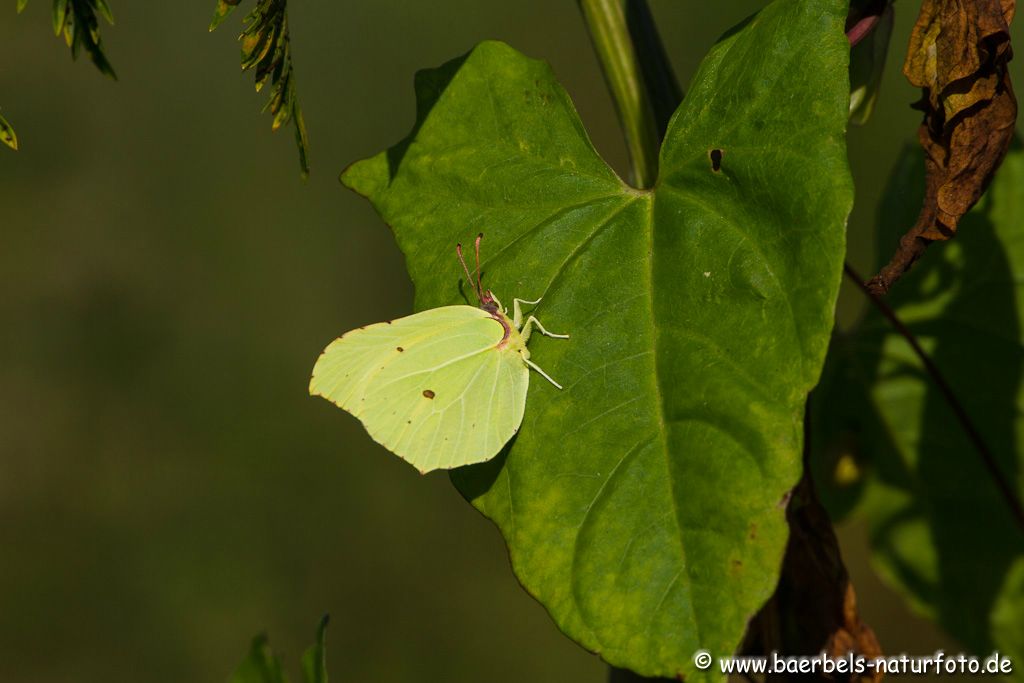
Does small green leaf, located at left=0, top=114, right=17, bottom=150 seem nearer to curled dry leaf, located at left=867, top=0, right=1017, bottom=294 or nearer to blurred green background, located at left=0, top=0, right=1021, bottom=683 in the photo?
curled dry leaf, located at left=867, top=0, right=1017, bottom=294

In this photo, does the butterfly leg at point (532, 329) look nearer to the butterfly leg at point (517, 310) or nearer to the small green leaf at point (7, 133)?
the butterfly leg at point (517, 310)

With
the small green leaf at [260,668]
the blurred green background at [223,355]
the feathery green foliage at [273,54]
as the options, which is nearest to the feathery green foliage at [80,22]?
→ the feathery green foliage at [273,54]

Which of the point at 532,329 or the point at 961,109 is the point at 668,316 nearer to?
the point at 532,329

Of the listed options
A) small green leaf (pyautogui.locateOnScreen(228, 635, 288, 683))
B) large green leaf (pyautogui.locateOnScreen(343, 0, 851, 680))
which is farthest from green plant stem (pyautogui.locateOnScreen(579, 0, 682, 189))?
small green leaf (pyautogui.locateOnScreen(228, 635, 288, 683))

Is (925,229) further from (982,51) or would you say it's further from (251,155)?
(251,155)

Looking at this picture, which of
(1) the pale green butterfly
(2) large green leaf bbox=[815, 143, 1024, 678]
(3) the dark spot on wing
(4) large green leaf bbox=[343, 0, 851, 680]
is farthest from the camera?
(2) large green leaf bbox=[815, 143, 1024, 678]

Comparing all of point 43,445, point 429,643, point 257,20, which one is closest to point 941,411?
point 257,20
